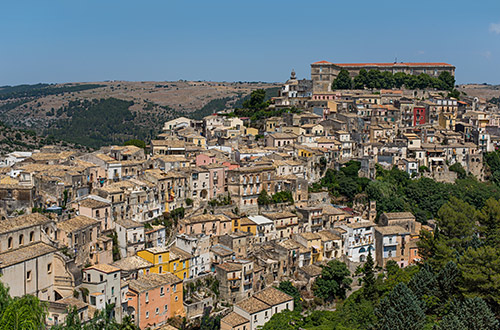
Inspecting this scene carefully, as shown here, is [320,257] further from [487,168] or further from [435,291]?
[487,168]

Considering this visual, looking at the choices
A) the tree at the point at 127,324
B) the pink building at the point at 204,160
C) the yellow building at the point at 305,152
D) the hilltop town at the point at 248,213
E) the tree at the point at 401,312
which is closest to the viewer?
the tree at the point at 127,324

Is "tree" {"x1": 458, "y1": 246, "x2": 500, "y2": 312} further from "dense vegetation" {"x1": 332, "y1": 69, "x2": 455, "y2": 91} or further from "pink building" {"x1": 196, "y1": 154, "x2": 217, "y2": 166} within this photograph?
"dense vegetation" {"x1": 332, "y1": 69, "x2": 455, "y2": 91}

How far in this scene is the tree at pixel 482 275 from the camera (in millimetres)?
34062

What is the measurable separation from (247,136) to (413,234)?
70.5 ft

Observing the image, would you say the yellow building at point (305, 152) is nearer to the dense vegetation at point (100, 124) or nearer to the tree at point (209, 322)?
the tree at point (209, 322)

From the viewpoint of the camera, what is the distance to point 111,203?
129 ft

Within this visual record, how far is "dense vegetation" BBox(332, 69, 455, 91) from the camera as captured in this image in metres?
83.8

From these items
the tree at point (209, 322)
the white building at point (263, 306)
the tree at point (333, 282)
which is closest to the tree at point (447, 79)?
the tree at point (333, 282)

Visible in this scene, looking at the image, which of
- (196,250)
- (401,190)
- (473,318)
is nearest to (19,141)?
(196,250)

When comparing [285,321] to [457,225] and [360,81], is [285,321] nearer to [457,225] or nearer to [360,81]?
[457,225]

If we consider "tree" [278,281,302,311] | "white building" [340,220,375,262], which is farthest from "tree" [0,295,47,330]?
"white building" [340,220,375,262]

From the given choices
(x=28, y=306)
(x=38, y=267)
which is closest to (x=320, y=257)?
(x=38, y=267)

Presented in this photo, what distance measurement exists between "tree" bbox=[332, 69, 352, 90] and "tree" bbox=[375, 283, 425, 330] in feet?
174

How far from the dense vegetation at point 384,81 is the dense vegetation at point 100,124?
167 feet
